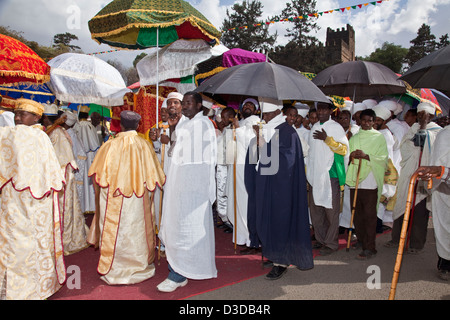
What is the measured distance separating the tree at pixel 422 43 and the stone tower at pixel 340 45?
30.9ft

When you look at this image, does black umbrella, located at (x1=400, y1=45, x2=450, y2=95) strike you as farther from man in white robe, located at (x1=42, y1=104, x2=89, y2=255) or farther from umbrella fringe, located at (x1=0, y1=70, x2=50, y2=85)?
umbrella fringe, located at (x1=0, y1=70, x2=50, y2=85)

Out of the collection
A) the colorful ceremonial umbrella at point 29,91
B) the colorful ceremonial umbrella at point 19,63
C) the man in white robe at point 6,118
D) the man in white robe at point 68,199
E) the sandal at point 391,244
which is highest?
the colorful ceremonial umbrella at point 19,63

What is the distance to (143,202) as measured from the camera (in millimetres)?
3990

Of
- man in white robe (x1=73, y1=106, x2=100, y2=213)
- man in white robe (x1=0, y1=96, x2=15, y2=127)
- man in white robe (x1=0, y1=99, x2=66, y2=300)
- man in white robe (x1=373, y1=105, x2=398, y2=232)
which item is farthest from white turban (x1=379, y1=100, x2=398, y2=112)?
man in white robe (x1=0, y1=96, x2=15, y2=127)

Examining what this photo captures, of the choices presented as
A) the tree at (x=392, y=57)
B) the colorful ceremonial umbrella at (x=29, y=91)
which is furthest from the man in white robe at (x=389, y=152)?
the tree at (x=392, y=57)

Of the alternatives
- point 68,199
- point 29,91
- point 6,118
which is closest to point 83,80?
point 29,91

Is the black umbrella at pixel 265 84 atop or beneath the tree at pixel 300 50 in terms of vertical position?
beneath

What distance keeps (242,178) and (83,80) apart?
3.27 metres

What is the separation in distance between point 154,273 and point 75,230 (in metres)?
1.66

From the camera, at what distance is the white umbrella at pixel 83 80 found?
5676mm

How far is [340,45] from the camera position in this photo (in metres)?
55.5

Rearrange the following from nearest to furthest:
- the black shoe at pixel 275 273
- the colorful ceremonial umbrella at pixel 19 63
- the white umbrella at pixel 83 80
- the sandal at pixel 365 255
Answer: the black shoe at pixel 275 273 → the colorful ceremonial umbrella at pixel 19 63 → the sandal at pixel 365 255 → the white umbrella at pixel 83 80

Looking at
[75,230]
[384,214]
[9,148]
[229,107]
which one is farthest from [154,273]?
[384,214]

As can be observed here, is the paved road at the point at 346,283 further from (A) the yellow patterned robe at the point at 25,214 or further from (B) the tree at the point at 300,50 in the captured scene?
(B) the tree at the point at 300,50
